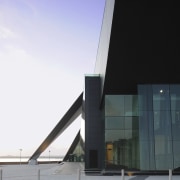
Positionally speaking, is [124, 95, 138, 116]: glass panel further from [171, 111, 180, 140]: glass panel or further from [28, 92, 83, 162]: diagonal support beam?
[28, 92, 83, 162]: diagonal support beam

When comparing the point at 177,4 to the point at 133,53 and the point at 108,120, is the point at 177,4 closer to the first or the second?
the point at 133,53

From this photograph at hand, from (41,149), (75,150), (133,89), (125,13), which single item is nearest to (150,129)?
(133,89)

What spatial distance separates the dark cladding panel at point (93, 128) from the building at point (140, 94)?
19 centimetres

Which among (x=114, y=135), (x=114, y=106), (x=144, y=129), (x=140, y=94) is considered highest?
(x=140, y=94)

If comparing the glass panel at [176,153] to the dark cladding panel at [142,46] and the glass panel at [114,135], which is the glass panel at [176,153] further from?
the dark cladding panel at [142,46]

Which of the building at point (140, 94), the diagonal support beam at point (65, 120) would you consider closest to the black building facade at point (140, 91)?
the building at point (140, 94)

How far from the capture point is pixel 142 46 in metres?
22.5

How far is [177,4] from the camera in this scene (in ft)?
62.6

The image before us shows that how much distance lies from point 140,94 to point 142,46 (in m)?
5.09

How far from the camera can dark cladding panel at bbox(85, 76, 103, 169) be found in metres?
30.8

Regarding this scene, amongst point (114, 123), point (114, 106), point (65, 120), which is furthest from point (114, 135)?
point (65, 120)

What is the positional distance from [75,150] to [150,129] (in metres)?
38.7

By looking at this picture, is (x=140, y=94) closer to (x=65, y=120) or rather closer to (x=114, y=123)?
(x=114, y=123)

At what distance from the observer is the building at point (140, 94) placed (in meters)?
21.5
